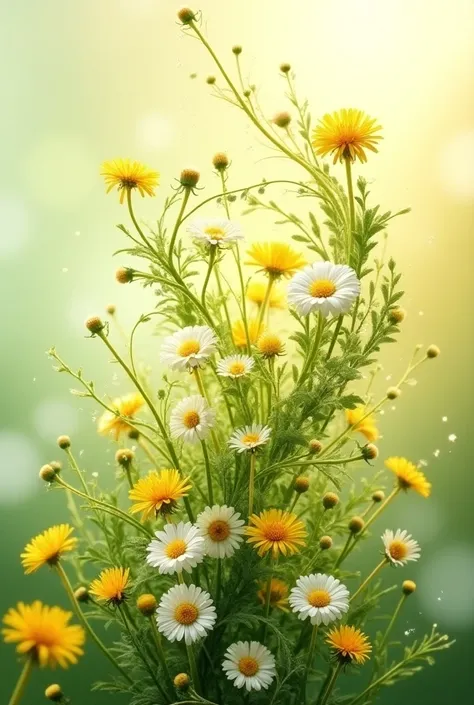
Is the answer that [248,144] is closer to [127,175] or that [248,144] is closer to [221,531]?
[127,175]

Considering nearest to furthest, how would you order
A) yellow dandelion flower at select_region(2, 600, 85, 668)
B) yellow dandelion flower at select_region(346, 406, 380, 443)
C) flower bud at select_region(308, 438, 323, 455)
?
yellow dandelion flower at select_region(2, 600, 85, 668)
flower bud at select_region(308, 438, 323, 455)
yellow dandelion flower at select_region(346, 406, 380, 443)

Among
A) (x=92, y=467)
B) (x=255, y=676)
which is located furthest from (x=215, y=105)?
(x=255, y=676)

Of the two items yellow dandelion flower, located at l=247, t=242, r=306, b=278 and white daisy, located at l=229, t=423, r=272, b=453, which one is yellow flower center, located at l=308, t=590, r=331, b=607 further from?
yellow dandelion flower, located at l=247, t=242, r=306, b=278

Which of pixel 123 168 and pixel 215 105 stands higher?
pixel 215 105

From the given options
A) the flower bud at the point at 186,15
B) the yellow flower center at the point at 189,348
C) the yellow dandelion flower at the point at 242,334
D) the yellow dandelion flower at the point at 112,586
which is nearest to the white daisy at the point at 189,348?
the yellow flower center at the point at 189,348

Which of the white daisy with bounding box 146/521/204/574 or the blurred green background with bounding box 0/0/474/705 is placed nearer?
the white daisy with bounding box 146/521/204/574

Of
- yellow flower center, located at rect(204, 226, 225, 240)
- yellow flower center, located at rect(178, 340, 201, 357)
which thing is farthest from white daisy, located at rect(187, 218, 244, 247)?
yellow flower center, located at rect(178, 340, 201, 357)

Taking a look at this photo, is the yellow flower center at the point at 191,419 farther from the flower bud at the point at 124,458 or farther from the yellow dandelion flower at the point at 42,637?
the yellow dandelion flower at the point at 42,637

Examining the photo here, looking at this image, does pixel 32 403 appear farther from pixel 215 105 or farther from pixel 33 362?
pixel 215 105
